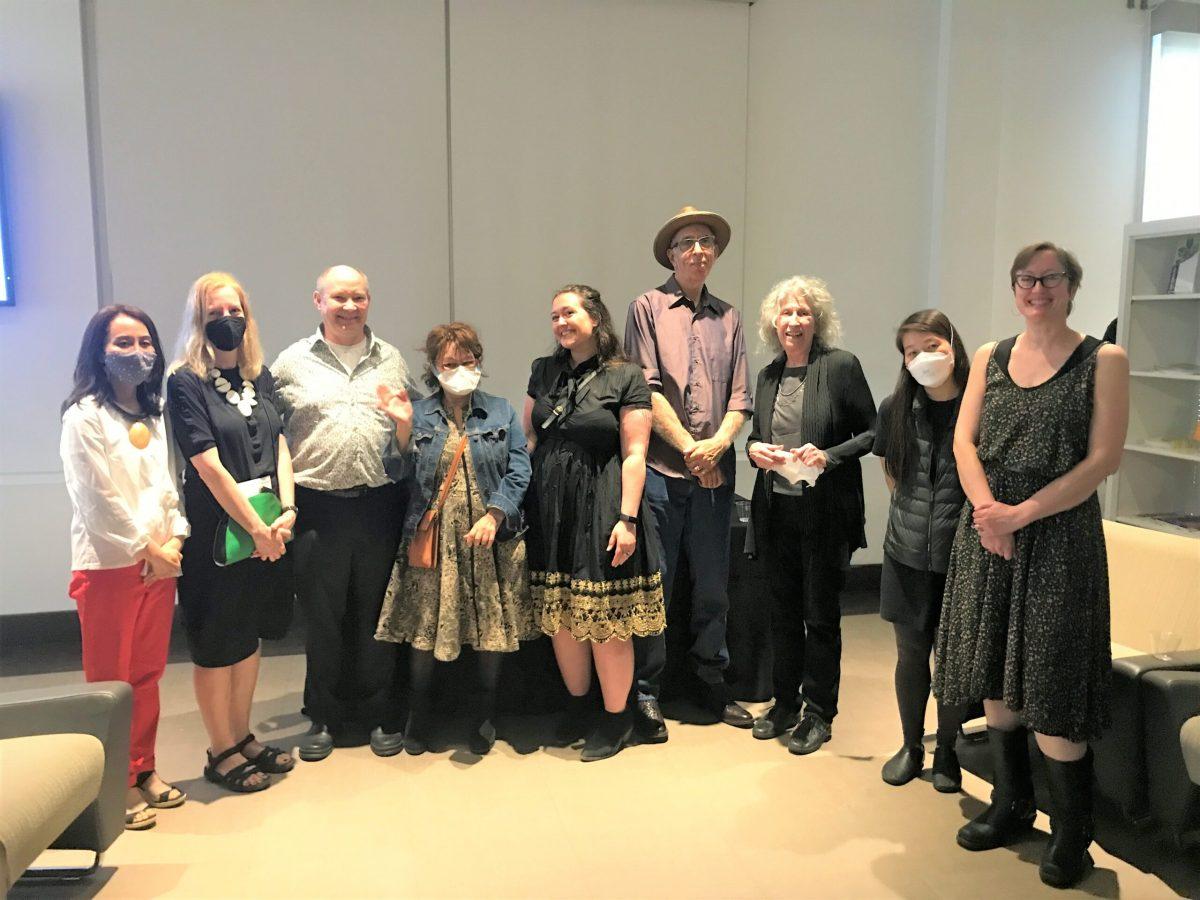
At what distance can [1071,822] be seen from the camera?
91.0 inches

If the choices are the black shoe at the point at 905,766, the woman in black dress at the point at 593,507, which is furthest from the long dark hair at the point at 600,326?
the black shoe at the point at 905,766

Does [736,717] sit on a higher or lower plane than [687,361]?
lower

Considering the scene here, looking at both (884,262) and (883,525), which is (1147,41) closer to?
(884,262)

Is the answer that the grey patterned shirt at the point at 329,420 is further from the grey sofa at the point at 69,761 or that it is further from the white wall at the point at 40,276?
the white wall at the point at 40,276

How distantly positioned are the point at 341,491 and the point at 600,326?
1016 mm

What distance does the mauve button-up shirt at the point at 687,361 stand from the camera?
323 cm

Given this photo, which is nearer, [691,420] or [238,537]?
[238,537]

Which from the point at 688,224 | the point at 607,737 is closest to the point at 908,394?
the point at 688,224

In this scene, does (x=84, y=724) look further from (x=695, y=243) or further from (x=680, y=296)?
(x=695, y=243)

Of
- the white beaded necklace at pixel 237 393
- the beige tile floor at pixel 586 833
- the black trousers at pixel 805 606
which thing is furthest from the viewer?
the black trousers at pixel 805 606

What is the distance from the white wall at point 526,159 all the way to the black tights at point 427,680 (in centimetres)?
181

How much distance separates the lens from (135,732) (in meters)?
2.70

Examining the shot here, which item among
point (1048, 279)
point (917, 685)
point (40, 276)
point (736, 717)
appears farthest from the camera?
point (40, 276)

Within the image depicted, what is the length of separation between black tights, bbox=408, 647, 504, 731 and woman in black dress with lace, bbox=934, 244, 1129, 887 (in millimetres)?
1522
